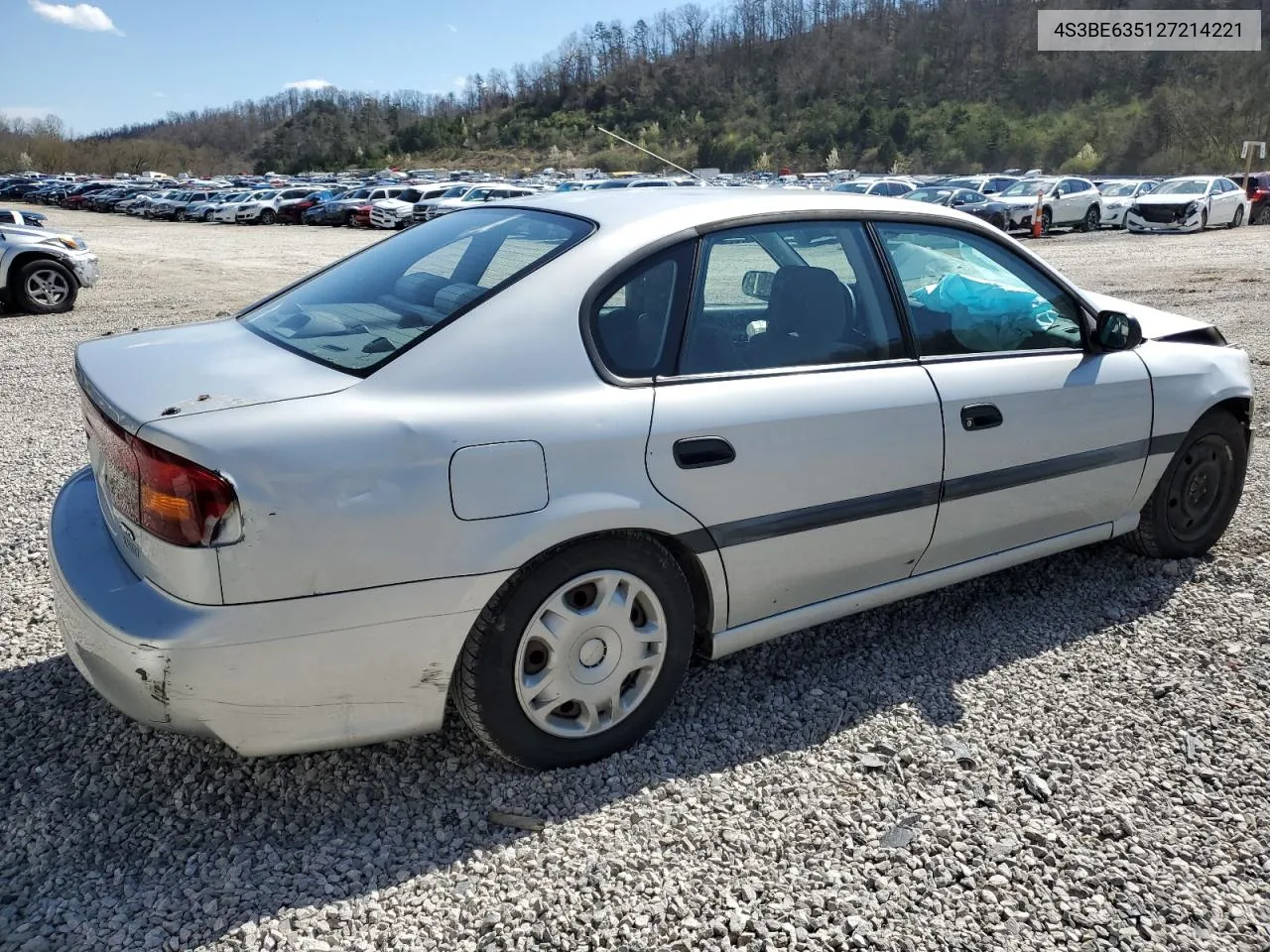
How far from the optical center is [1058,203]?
1089 inches

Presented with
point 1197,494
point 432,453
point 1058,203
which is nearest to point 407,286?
point 432,453

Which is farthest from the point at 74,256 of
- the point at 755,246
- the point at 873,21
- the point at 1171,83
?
the point at 873,21

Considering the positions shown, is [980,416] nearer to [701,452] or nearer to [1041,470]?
[1041,470]

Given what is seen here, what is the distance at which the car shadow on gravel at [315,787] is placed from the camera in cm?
236

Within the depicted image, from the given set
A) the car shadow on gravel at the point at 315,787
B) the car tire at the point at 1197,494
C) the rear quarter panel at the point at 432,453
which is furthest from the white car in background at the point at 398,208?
the rear quarter panel at the point at 432,453

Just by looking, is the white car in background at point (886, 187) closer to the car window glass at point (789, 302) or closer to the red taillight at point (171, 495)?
the car window glass at point (789, 302)

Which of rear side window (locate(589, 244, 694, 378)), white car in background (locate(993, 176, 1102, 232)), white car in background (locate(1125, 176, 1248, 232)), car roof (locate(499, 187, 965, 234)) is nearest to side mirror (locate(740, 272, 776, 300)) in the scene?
car roof (locate(499, 187, 965, 234))

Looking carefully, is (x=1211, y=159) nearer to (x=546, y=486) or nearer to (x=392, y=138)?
(x=546, y=486)

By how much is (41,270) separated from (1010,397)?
12.5 m

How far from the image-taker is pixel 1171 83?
81.8 meters

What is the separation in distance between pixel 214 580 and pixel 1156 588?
11.6 feet

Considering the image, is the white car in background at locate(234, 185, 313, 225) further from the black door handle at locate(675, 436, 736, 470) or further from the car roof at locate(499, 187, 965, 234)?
the black door handle at locate(675, 436, 736, 470)

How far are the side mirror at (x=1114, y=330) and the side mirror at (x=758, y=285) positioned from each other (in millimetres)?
1352

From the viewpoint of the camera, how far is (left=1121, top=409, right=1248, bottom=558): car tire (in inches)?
162
